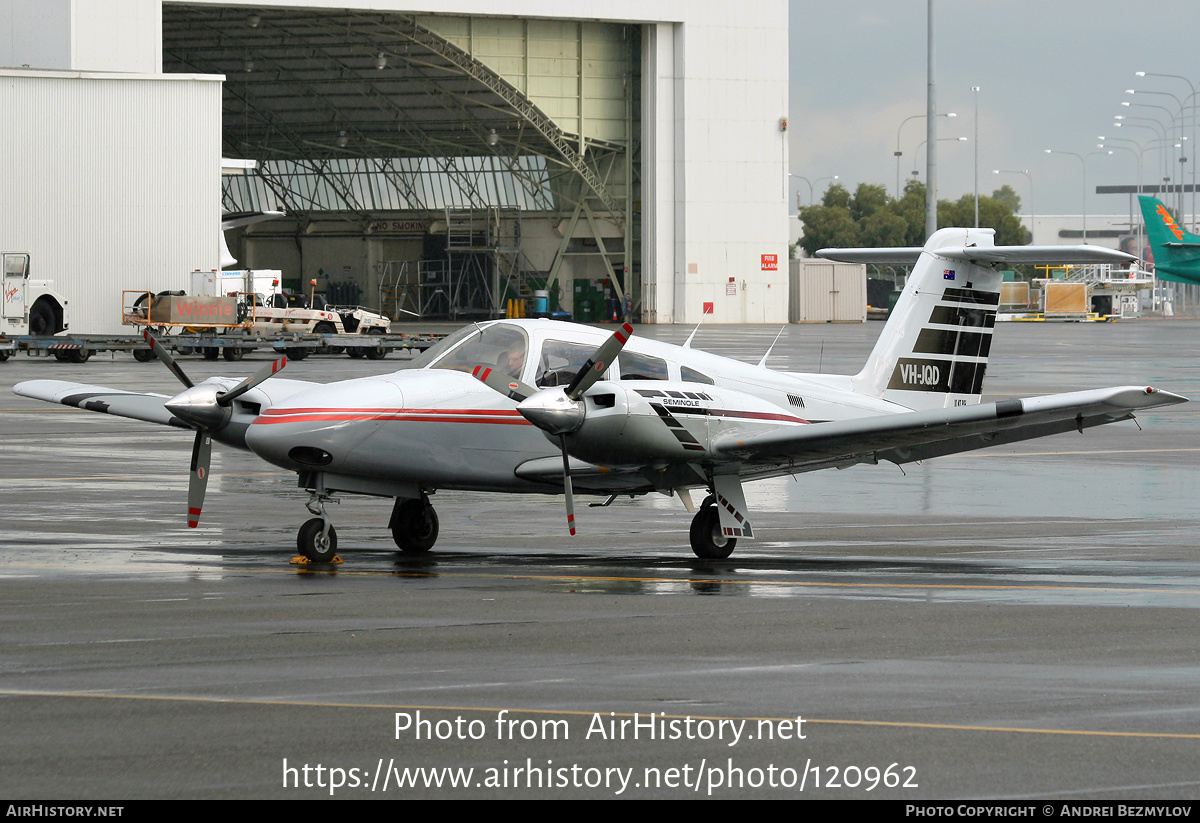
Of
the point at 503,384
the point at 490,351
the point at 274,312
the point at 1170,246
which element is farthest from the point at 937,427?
the point at 1170,246

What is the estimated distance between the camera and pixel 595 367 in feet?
38.7

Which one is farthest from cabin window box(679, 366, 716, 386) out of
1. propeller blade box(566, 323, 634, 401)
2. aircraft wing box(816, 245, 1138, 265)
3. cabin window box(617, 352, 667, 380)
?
aircraft wing box(816, 245, 1138, 265)

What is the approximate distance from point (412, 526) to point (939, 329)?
6.42 metres

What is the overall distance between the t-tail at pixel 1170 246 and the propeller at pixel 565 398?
259 ft

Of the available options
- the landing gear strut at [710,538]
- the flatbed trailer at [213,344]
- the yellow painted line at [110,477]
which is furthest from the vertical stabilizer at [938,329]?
the flatbed trailer at [213,344]

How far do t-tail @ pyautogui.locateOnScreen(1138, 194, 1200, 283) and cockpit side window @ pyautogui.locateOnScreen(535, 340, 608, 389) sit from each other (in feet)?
257

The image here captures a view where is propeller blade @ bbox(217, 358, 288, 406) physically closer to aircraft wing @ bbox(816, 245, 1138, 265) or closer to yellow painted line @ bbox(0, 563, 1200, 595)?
yellow painted line @ bbox(0, 563, 1200, 595)

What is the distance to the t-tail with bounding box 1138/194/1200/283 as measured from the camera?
3287 inches

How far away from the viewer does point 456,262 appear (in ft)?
320

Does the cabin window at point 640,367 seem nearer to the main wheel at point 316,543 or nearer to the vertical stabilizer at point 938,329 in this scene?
the main wheel at point 316,543

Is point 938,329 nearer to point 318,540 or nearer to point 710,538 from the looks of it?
point 710,538
